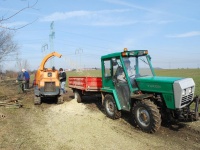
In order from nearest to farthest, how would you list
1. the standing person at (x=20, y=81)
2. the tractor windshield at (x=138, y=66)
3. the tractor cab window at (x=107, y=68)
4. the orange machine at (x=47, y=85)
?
1. the tractor windshield at (x=138, y=66)
2. the tractor cab window at (x=107, y=68)
3. the orange machine at (x=47, y=85)
4. the standing person at (x=20, y=81)

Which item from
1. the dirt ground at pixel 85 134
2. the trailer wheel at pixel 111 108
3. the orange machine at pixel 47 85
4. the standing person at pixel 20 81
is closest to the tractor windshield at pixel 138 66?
the trailer wheel at pixel 111 108

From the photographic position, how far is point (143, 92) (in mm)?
8344

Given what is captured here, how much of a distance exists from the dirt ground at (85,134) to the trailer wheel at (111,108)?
0.23 m

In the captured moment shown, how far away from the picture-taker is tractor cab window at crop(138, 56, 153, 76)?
9.00 m

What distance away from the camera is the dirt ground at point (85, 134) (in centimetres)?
642

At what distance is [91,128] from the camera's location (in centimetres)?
797

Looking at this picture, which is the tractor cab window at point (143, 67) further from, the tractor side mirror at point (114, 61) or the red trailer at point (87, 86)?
the red trailer at point (87, 86)

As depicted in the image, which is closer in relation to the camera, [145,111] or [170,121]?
[145,111]

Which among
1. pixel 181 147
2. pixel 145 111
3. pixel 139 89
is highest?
pixel 139 89

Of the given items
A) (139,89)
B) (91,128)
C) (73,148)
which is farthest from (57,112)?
(73,148)

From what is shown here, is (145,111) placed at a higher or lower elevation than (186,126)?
higher

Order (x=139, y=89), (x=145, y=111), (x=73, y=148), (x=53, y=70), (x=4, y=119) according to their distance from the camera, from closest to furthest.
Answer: (x=73, y=148), (x=145, y=111), (x=139, y=89), (x=4, y=119), (x=53, y=70)

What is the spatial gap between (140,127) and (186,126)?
1452mm

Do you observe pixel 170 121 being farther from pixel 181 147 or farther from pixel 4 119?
pixel 4 119
